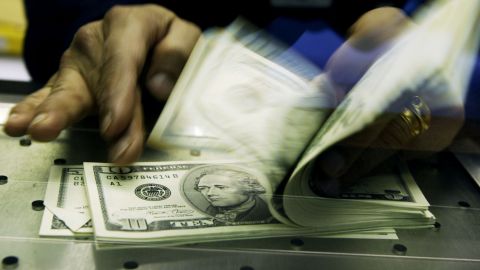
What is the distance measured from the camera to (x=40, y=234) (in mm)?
558

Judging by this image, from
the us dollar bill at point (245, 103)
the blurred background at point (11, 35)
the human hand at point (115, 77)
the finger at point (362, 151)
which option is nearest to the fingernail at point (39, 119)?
the human hand at point (115, 77)

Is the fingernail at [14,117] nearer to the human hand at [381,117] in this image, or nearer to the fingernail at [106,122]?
the fingernail at [106,122]

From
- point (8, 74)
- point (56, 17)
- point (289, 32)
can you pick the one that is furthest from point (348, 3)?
point (8, 74)

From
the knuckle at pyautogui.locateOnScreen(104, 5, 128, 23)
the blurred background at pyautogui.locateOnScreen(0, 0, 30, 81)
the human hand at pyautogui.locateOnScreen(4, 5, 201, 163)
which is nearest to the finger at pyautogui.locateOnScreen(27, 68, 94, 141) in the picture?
the human hand at pyautogui.locateOnScreen(4, 5, 201, 163)

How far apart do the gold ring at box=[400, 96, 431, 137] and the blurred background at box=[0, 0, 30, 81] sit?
153cm

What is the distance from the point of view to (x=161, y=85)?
0.81 m

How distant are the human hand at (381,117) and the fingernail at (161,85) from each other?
0.24 metres

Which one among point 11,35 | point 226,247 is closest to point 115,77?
point 226,247

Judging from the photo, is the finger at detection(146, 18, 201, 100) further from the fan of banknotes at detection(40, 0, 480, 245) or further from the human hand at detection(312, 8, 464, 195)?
the human hand at detection(312, 8, 464, 195)

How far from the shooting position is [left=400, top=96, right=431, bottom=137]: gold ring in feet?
1.96

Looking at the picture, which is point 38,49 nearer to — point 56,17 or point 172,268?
point 56,17

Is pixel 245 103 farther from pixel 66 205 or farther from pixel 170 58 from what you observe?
pixel 66 205

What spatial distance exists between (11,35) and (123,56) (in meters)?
1.62

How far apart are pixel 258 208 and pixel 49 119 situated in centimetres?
28
